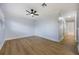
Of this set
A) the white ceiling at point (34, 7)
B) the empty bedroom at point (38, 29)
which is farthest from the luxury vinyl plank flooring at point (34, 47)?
the white ceiling at point (34, 7)

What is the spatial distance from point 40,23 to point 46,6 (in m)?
0.32

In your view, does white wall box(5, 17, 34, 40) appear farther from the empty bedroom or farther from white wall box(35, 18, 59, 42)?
white wall box(35, 18, 59, 42)

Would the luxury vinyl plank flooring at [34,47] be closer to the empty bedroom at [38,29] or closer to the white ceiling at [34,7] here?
the empty bedroom at [38,29]

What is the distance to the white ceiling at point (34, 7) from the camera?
2.25 metres

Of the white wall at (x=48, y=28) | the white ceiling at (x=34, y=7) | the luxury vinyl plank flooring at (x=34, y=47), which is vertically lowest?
the luxury vinyl plank flooring at (x=34, y=47)

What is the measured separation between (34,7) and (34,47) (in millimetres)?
705

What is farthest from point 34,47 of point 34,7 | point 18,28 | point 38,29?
point 34,7

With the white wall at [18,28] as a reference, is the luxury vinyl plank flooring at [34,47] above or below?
below

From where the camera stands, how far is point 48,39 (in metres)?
2.31

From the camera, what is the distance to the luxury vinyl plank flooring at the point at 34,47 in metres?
2.28

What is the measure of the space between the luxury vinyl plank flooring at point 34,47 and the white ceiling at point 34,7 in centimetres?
43

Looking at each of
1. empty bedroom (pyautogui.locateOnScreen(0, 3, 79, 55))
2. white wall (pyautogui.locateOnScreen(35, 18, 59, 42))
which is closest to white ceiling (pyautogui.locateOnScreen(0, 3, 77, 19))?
empty bedroom (pyautogui.locateOnScreen(0, 3, 79, 55))
